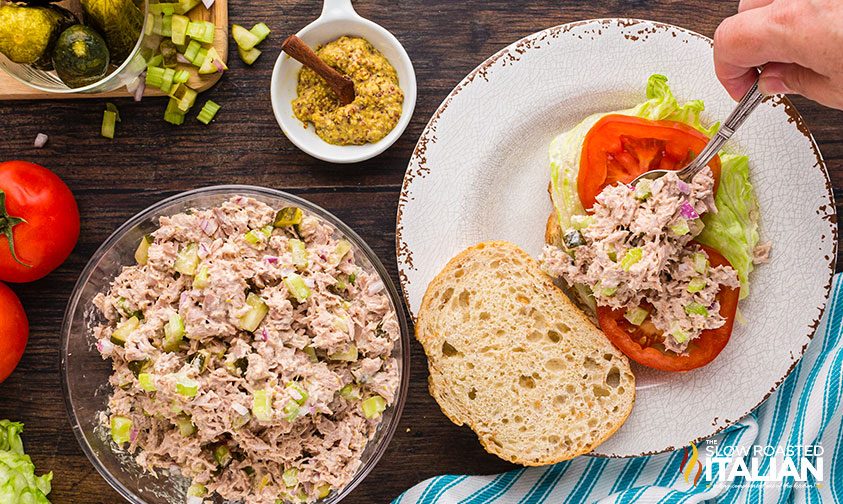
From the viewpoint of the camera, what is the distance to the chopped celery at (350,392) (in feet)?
8.71

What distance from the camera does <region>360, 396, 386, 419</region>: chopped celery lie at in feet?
8.82

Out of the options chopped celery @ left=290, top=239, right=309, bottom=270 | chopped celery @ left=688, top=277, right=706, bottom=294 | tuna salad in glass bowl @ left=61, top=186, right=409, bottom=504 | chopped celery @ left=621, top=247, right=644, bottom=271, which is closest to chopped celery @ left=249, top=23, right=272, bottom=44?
tuna salad in glass bowl @ left=61, top=186, right=409, bottom=504

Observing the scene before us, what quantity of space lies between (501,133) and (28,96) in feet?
6.82

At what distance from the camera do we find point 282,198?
111 inches

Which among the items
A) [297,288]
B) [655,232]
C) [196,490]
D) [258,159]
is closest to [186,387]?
[297,288]

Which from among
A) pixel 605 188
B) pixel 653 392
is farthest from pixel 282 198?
pixel 653 392

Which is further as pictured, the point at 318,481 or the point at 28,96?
the point at 28,96

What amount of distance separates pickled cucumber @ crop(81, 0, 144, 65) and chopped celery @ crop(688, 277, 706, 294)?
2.40 metres

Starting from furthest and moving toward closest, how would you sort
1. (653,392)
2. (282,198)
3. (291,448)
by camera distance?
(653,392) < (282,198) < (291,448)

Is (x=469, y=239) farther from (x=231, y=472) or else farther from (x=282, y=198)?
(x=231, y=472)

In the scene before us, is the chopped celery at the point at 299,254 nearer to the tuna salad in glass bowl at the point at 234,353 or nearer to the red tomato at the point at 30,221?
the tuna salad in glass bowl at the point at 234,353

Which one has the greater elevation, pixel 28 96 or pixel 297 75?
pixel 297 75

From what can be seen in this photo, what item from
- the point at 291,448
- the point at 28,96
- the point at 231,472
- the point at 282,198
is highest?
the point at 282,198

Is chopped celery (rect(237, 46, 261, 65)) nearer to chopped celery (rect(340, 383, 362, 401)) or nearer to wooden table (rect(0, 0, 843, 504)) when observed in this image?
wooden table (rect(0, 0, 843, 504))
